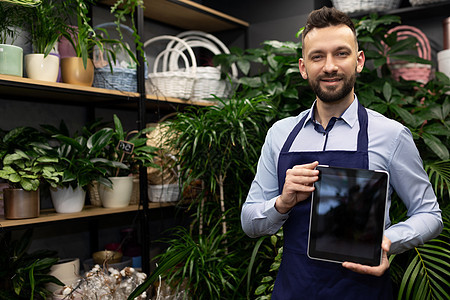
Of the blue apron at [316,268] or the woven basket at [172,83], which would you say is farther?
the woven basket at [172,83]

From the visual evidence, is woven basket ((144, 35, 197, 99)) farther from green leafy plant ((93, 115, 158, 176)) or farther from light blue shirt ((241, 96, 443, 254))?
light blue shirt ((241, 96, 443, 254))

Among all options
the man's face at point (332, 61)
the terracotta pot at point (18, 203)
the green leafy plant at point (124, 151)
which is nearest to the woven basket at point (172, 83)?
the green leafy plant at point (124, 151)

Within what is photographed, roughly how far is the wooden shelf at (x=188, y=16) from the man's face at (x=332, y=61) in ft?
5.38

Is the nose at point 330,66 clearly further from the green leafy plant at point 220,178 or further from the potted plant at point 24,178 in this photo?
the potted plant at point 24,178

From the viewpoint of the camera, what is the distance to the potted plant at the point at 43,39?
194 cm

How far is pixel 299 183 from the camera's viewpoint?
41.1 inches

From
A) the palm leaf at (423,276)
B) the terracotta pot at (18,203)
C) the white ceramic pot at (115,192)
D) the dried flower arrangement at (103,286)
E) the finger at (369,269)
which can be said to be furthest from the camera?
the white ceramic pot at (115,192)

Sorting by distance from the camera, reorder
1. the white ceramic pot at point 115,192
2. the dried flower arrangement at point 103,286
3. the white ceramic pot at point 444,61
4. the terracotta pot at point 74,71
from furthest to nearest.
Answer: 1. the white ceramic pot at point 444,61
2. the white ceramic pot at point 115,192
3. the terracotta pot at point 74,71
4. the dried flower arrangement at point 103,286

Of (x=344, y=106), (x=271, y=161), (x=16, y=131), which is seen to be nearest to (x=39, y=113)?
(x=16, y=131)

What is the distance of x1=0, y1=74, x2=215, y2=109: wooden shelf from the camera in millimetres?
1863

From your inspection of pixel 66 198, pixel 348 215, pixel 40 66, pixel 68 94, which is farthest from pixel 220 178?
pixel 348 215

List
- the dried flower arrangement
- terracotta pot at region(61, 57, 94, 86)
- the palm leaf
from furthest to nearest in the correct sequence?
terracotta pot at region(61, 57, 94, 86)
the dried flower arrangement
the palm leaf

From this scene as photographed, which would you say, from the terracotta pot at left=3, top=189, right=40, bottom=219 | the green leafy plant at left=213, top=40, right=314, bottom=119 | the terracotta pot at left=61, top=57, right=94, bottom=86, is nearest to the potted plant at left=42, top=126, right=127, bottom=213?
the terracotta pot at left=3, top=189, right=40, bottom=219

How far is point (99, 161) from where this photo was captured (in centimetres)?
207
